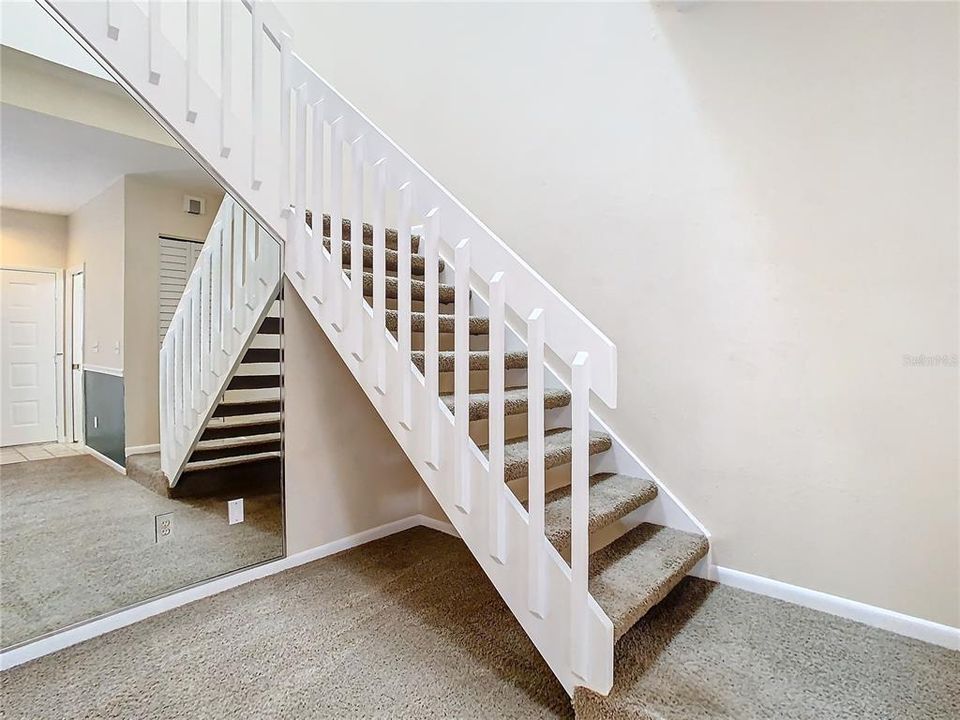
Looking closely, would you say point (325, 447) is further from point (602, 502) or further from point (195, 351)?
point (602, 502)

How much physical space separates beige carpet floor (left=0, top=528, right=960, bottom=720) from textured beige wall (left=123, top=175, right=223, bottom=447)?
2.49 feet

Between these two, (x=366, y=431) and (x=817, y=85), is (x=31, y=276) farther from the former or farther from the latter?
(x=817, y=85)

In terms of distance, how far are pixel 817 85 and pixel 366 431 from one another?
7.77 ft

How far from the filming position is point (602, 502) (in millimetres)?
1978

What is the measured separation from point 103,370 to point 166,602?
907 mm

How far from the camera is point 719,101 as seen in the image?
210cm

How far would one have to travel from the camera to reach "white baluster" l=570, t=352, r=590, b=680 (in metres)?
1.39

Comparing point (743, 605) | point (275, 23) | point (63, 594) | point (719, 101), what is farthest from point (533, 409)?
point (275, 23)

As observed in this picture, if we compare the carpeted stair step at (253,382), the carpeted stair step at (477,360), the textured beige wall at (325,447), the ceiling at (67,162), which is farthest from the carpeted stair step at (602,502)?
the ceiling at (67,162)

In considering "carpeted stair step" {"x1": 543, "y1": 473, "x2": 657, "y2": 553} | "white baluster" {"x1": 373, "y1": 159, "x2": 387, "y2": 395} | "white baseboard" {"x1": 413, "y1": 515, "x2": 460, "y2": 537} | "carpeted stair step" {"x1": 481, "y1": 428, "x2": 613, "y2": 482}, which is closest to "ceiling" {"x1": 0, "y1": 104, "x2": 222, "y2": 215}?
"white baluster" {"x1": 373, "y1": 159, "x2": 387, "y2": 395}

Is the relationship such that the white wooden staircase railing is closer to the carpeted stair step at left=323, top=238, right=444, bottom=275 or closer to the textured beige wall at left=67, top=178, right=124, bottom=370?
the textured beige wall at left=67, top=178, right=124, bottom=370

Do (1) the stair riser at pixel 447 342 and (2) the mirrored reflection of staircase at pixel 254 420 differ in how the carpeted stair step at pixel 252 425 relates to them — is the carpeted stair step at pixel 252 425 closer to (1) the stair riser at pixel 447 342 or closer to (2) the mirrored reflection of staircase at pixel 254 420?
(2) the mirrored reflection of staircase at pixel 254 420

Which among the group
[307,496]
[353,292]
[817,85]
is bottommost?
[307,496]

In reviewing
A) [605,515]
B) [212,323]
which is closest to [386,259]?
[212,323]
